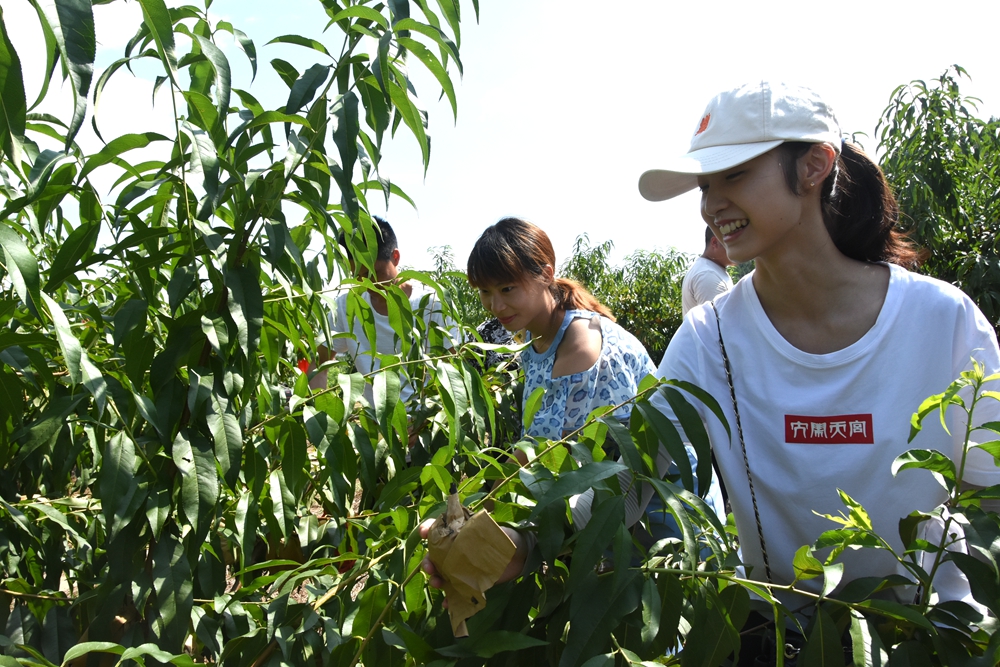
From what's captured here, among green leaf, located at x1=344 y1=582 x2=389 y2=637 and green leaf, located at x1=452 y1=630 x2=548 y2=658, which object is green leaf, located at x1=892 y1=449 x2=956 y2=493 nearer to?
green leaf, located at x1=452 y1=630 x2=548 y2=658

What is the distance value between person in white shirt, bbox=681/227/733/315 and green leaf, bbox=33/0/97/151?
3493 millimetres

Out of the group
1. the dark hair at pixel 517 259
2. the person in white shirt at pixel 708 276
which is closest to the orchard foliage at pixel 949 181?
the person in white shirt at pixel 708 276

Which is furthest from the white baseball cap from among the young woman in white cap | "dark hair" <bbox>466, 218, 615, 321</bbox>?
"dark hair" <bbox>466, 218, 615, 321</bbox>

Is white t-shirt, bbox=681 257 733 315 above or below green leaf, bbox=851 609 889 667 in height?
below

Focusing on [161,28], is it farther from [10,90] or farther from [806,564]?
[806,564]

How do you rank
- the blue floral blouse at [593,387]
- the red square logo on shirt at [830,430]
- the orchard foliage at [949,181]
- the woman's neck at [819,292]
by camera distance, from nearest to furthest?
the red square logo on shirt at [830,430] → the woman's neck at [819,292] → the blue floral blouse at [593,387] → the orchard foliage at [949,181]

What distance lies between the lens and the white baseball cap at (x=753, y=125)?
Result: 1.44 meters

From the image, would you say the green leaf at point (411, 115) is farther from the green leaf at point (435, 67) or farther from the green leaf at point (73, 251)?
the green leaf at point (73, 251)

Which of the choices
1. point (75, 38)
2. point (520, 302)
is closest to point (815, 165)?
point (75, 38)

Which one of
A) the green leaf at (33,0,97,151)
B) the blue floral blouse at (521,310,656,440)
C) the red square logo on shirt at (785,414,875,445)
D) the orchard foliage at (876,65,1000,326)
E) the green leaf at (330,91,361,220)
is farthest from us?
the orchard foliage at (876,65,1000,326)

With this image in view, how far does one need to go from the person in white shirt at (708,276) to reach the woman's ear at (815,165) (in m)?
2.42

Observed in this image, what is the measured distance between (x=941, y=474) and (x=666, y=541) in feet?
1.24

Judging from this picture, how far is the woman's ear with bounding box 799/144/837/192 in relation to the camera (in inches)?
58.9

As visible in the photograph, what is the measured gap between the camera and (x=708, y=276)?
13.1 ft
